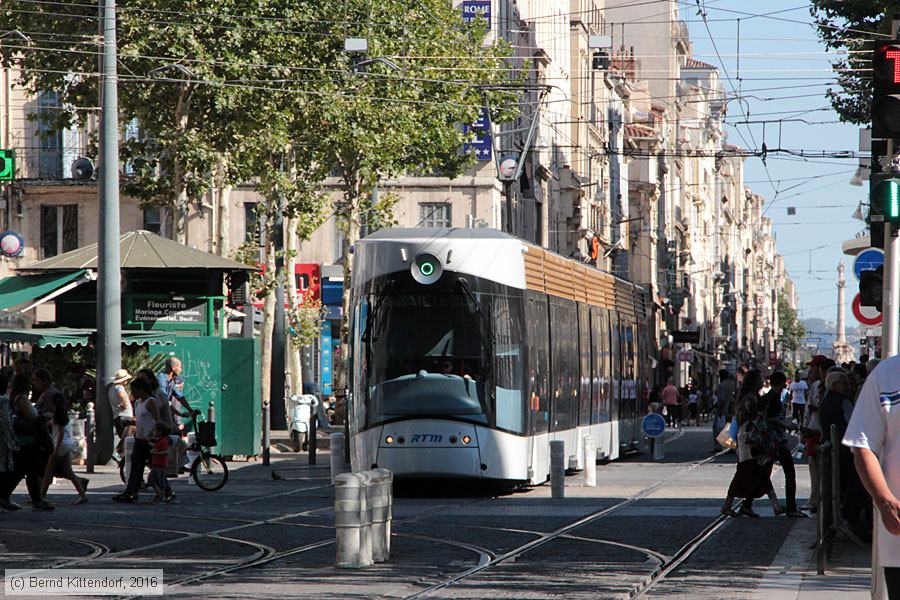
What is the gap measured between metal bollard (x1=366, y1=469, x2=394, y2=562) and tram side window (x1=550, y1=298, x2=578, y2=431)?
35.7 feet

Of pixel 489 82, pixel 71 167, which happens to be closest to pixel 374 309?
pixel 489 82

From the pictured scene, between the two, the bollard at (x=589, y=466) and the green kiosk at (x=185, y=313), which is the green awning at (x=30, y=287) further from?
the bollard at (x=589, y=466)

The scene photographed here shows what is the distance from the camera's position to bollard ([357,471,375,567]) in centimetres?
1399

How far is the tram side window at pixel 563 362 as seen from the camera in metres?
25.6

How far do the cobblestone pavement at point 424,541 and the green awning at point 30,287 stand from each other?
20.7 feet

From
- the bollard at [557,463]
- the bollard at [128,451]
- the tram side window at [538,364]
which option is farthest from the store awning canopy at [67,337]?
the bollard at [557,463]

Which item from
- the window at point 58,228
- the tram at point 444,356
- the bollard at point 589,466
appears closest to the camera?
the tram at point 444,356

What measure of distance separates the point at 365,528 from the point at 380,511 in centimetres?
32

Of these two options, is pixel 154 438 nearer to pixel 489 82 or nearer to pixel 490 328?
pixel 490 328

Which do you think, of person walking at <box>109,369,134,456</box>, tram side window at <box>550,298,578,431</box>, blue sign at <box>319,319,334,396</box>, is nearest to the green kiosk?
person walking at <box>109,369,134,456</box>

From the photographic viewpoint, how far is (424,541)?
1642 cm

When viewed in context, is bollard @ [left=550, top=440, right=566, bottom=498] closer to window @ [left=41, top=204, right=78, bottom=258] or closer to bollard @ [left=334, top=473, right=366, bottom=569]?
bollard @ [left=334, top=473, right=366, bottom=569]

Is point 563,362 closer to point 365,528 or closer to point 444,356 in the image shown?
point 444,356

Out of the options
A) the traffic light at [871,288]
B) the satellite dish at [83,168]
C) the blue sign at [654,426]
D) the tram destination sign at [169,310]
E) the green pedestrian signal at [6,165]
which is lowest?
the blue sign at [654,426]
